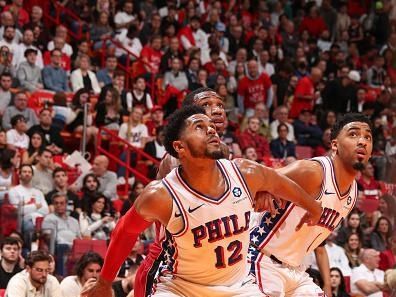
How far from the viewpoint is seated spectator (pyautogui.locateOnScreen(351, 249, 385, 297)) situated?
1173cm

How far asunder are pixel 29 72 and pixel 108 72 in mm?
1687

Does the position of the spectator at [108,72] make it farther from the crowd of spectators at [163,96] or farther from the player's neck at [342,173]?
the player's neck at [342,173]

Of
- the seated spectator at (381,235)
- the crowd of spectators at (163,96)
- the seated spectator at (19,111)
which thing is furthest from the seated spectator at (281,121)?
the seated spectator at (19,111)

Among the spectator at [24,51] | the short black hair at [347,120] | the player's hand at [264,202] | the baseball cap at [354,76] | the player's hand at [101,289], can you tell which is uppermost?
the short black hair at [347,120]

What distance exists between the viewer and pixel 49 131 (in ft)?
45.2

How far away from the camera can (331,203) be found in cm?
682

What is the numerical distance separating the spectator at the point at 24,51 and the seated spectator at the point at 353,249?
5.56m

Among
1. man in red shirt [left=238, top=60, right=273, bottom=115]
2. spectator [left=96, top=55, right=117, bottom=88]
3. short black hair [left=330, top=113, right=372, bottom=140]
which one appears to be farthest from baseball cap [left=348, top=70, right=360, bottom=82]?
short black hair [left=330, top=113, right=372, bottom=140]

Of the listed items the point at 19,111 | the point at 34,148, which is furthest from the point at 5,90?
the point at 34,148

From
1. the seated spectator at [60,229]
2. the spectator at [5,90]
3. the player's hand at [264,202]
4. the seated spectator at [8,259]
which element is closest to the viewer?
the player's hand at [264,202]

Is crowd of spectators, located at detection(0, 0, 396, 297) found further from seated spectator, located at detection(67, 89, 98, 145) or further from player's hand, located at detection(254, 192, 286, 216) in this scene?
player's hand, located at detection(254, 192, 286, 216)

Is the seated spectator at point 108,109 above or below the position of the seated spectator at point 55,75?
below

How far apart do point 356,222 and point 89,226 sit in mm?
3635

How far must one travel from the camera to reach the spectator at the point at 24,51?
15.0m
